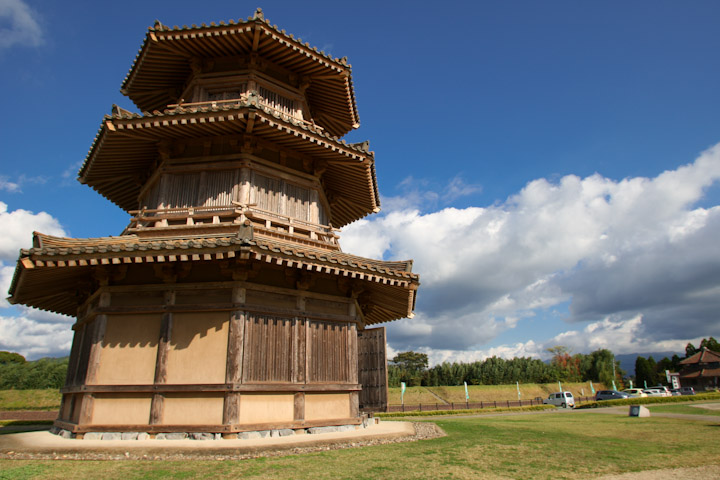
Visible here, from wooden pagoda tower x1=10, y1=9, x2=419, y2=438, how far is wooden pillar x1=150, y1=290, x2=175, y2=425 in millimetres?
40

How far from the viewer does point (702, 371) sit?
242 ft

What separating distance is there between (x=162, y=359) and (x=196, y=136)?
6534 mm

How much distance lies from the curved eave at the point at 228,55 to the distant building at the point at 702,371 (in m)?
84.7

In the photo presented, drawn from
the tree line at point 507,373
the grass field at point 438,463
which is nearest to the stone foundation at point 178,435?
the grass field at point 438,463

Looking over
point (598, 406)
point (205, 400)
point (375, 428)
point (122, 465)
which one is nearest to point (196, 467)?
point (122, 465)

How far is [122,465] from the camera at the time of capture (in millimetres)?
7523

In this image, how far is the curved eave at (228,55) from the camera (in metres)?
13.3

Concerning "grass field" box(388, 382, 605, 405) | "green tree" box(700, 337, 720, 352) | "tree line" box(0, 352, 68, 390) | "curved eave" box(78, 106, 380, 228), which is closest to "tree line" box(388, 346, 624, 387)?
"grass field" box(388, 382, 605, 405)

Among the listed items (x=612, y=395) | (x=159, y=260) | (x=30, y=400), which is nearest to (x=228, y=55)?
(x=159, y=260)

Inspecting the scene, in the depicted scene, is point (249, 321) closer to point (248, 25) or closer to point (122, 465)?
point (122, 465)

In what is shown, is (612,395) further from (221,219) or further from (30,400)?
(30,400)

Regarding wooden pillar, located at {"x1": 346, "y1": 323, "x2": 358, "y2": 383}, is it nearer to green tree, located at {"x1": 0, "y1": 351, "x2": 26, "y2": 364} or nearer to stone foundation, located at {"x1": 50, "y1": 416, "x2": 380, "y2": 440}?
stone foundation, located at {"x1": 50, "y1": 416, "x2": 380, "y2": 440}

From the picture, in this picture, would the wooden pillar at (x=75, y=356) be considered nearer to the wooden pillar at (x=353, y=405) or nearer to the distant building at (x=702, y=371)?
the wooden pillar at (x=353, y=405)

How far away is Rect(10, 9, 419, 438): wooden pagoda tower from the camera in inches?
401
